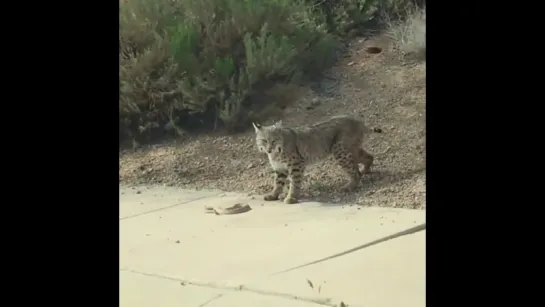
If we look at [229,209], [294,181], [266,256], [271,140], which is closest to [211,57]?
[271,140]

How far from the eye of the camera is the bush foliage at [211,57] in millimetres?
9594

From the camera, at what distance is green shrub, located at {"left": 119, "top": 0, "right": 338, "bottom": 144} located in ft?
31.5

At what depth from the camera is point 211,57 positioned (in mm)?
10008

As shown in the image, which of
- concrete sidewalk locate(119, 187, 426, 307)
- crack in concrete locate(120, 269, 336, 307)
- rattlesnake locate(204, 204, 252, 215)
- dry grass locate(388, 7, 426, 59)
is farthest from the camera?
dry grass locate(388, 7, 426, 59)

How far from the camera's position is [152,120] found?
387 inches

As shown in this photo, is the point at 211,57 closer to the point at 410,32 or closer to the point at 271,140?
the point at 410,32

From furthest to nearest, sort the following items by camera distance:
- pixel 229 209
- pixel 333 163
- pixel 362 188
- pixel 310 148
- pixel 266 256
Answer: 1. pixel 333 163
2. pixel 310 148
3. pixel 362 188
4. pixel 229 209
5. pixel 266 256

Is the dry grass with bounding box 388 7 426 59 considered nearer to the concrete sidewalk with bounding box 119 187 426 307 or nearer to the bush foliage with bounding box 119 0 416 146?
the bush foliage with bounding box 119 0 416 146

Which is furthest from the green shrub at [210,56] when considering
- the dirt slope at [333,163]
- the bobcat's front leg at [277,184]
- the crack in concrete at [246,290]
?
the crack in concrete at [246,290]

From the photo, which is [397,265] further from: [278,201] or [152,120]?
[152,120]

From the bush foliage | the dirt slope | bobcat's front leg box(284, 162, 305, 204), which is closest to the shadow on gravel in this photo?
the dirt slope

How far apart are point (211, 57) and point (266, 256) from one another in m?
5.43

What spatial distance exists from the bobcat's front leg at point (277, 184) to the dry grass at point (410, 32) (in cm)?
331
